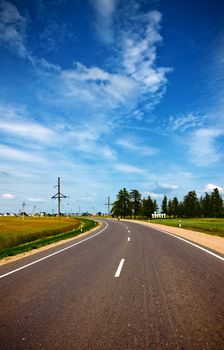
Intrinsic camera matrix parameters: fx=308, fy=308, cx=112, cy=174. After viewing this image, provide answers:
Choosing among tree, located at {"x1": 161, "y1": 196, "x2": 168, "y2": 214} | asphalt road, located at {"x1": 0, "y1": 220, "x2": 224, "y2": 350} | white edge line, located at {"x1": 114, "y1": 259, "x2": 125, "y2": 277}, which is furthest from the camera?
tree, located at {"x1": 161, "y1": 196, "x2": 168, "y2": 214}

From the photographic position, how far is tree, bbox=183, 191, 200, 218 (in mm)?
125500

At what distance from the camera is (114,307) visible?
5.76 m

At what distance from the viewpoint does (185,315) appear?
207 inches

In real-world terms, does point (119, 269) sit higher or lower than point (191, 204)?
lower

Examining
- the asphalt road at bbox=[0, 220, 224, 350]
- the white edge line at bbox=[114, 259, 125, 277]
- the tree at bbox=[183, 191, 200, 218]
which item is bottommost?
the asphalt road at bbox=[0, 220, 224, 350]

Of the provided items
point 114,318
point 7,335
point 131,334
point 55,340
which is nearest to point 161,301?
point 114,318

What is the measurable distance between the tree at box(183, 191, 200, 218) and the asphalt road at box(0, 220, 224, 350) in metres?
119

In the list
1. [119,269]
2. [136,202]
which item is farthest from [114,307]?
[136,202]

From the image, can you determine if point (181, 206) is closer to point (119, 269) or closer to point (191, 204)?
point (191, 204)

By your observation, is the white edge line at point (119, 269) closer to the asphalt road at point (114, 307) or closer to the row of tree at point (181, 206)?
the asphalt road at point (114, 307)

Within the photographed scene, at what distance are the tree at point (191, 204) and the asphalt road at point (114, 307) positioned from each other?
391ft

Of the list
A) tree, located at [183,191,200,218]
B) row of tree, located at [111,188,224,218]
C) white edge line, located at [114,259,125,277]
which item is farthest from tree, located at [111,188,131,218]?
white edge line, located at [114,259,125,277]

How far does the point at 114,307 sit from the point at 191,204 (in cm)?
12445

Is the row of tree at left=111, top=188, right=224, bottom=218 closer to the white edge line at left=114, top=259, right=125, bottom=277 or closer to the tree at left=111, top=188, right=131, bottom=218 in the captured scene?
the tree at left=111, top=188, right=131, bottom=218
